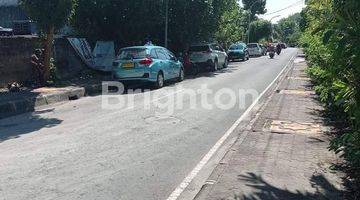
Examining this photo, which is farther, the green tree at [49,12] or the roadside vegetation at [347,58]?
the green tree at [49,12]

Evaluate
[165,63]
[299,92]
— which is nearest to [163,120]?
[299,92]

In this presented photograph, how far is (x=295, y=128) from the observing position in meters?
10.1

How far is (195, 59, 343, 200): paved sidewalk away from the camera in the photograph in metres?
5.81

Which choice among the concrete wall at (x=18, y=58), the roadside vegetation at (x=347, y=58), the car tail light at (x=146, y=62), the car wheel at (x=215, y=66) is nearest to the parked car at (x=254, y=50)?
the car wheel at (x=215, y=66)

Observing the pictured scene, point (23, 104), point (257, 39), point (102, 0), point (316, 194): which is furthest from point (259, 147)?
point (257, 39)

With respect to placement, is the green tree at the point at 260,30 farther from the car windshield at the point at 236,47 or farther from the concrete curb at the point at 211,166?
the concrete curb at the point at 211,166

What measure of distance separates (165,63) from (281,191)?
14.1m

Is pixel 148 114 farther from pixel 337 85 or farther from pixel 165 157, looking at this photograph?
pixel 337 85

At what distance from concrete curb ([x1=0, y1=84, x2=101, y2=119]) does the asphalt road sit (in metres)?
0.60

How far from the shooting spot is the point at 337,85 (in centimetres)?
603

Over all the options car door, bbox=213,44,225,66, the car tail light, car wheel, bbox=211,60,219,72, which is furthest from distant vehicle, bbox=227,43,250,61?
the car tail light

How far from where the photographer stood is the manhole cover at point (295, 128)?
9.77 meters

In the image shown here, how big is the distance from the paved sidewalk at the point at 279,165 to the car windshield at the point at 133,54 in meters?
8.07

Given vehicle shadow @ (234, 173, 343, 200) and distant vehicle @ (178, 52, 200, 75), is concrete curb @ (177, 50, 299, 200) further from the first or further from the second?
distant vehicle @ (178, 52, 200, 75)
